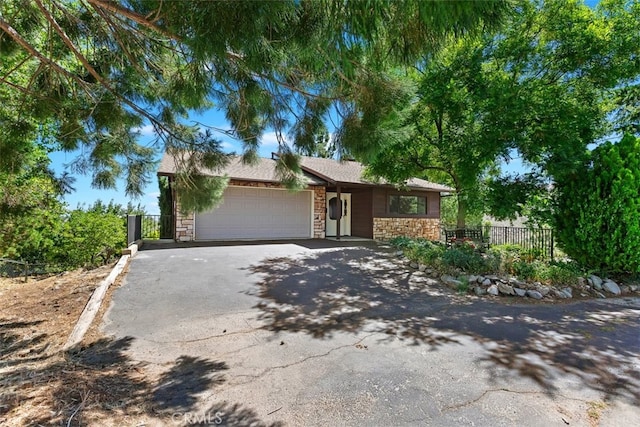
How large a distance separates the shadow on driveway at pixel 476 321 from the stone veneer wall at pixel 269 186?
17.8 feet

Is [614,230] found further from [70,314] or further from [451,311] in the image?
[70,314]

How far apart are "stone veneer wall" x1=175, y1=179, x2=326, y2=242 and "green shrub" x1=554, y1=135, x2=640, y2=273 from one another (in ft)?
29.1

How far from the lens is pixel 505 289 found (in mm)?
5957

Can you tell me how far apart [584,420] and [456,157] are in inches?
277

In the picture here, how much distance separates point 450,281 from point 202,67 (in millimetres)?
5849

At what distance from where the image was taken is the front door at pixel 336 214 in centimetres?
1483

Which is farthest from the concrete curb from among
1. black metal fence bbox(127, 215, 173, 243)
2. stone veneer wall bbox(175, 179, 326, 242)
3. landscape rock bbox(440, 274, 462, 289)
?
landscape rock bbox(440, 274, 462, 289)

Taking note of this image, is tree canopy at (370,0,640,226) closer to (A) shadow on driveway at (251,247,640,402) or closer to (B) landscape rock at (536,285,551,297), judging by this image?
(B) landscape rock at (536,285,551,297)

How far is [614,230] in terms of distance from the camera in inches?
254

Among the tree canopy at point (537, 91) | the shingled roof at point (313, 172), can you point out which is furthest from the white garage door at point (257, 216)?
the tree canopy at point (537, 91)

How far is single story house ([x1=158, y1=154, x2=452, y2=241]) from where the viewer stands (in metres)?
12.0

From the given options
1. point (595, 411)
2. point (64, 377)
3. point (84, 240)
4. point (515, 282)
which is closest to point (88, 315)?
point (64, 377)

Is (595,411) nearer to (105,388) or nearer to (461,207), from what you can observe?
(105,388)

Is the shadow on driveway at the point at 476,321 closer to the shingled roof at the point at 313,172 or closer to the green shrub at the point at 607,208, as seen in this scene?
the green shrub at the point at 607,208
